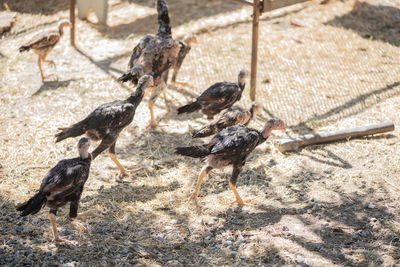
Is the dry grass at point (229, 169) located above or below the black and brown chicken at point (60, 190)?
below

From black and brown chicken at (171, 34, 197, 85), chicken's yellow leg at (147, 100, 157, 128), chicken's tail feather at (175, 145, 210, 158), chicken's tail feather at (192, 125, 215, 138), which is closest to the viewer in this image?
chicken's tail feather at (175, 145, 210, 158)

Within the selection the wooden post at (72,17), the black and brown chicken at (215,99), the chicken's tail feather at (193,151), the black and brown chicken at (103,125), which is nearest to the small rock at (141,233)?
the chicken's tail feather at (193,151)

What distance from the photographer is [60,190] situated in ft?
16.7

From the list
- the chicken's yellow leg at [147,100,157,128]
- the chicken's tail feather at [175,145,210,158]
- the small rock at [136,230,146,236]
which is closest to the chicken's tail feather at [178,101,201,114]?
the chicken's yellow leg at [147,100,157,128]

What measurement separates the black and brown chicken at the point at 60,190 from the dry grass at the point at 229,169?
34 cm

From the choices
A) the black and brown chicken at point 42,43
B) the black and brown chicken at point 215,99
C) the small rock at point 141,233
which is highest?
the black and brown chicken at point 42,43

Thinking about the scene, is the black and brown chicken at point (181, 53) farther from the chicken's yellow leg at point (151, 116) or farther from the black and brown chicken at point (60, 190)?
the black and brown chicken at point (60, 190)

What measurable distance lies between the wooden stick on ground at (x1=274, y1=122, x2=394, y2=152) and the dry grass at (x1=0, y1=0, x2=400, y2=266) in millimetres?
123

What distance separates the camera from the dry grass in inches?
208

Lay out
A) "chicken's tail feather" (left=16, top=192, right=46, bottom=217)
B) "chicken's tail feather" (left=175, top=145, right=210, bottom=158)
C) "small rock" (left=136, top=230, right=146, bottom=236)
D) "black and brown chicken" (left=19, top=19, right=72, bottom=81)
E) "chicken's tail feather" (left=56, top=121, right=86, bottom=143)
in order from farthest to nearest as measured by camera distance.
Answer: "black and brown chicken" (left=19, top=19, right=72, bottom=81)
"chicken's tail feather" (left=56, top=121, right=86, bottom=143)
"chicken's tail feather" (left=175, top=145, right=210, bottom=158)
"small rock" (left=136, top=230, right=146, bottom=236)
"chicken's tail feather" (left=16, top=192, right=46, bottom=217)

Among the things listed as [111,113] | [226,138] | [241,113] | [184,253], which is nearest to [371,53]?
[241,113]

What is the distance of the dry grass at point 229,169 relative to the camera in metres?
5.29

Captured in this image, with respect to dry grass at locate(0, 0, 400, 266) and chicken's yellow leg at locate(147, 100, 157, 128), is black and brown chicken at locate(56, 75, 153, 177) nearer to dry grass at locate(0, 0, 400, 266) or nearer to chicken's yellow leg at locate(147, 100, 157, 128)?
dry grass at locate(0, 0, 400, 266)

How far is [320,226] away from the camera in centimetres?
559
